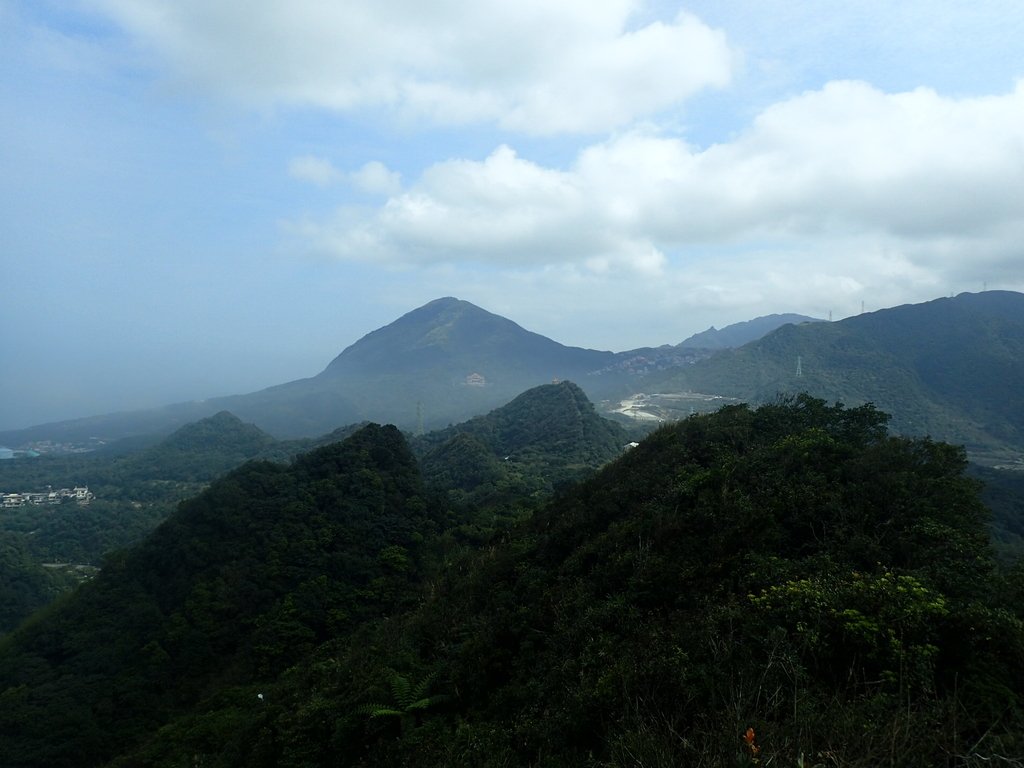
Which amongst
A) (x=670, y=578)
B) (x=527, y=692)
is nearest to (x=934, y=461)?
(x=670, y=578)

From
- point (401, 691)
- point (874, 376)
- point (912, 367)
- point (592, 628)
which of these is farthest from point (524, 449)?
point (912, 367)

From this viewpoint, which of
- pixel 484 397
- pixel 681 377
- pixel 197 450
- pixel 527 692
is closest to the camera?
pixel 527 692

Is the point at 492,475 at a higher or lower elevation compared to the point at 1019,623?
lower

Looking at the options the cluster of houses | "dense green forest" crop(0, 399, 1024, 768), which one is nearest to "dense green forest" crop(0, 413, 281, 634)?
the cluster of houses

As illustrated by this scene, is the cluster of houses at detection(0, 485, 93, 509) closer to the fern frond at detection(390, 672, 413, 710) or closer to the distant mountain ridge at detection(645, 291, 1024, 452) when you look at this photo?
the fern frond at detection(390, 672, 413, 710)

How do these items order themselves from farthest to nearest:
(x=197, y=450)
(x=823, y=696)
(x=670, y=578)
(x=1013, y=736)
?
(x=197, y=450) < (x=670, y=578) < (x=823, y=696) < (x=1013, y=736)

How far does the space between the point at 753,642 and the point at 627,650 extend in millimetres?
1879

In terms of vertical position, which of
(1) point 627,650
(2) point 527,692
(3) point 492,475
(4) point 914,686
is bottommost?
(3) point 492,475

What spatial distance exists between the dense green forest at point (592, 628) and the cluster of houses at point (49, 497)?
206 feet

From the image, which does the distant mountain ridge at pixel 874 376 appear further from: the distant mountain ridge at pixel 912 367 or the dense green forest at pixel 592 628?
the dense green forest at pixel 592 628

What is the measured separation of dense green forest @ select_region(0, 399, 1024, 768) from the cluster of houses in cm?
6289

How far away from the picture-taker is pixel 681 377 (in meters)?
134

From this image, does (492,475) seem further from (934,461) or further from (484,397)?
(484,397)

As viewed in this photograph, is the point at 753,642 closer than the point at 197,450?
Yes
